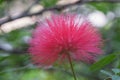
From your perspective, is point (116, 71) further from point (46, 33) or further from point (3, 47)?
point (3, 47)

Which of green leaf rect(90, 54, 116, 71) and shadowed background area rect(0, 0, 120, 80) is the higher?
shadowed background area rect(0, 0, 120, 80)

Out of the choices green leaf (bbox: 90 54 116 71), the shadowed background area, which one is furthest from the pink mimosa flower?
the shadowed background area

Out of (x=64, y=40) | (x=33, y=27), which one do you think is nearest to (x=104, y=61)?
(x=64, y=40)

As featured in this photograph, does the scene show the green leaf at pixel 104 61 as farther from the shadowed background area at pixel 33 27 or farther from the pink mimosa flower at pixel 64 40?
the shadowed background area at pixel 33 27

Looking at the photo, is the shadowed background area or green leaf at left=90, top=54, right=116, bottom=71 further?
the shadowed background area

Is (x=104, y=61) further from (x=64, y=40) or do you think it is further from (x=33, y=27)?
(x=33, y=27)

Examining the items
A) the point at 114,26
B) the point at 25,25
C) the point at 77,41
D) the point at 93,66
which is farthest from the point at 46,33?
the point at 114,26

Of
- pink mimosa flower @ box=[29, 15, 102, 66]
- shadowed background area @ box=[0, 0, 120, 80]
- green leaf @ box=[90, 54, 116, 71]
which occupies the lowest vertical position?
green leaf @ box=[90, 54, 116, 71]

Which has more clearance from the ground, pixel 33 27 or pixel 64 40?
pixel 33 27

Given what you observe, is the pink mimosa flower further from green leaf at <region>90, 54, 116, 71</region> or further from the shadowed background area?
the shadowed background area
